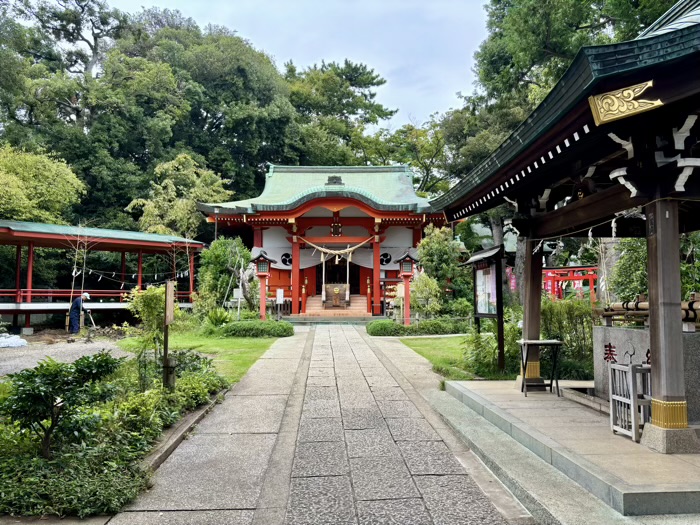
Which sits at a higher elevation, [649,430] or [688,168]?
[688,168]

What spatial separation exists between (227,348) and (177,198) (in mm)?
16244

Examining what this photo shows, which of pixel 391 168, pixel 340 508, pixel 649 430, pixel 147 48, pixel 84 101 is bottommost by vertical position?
pixel 340 508

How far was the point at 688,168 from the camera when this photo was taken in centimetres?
354

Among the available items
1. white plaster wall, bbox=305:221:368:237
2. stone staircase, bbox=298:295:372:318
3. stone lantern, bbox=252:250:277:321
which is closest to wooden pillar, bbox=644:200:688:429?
stone lantern, bbox=252:250:277:321

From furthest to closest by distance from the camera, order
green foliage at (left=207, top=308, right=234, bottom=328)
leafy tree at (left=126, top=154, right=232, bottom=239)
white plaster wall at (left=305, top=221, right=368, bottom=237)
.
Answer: leafy tree at (left=126, top=154, right=232, bottom=239), white plaster wall at (left=305, top=221, right=368, bottom=237), green foliage at (left=207, top=308, right=234, bottom=328)

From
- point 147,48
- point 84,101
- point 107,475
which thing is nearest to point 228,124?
point 84,101

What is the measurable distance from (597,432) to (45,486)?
14.0ft

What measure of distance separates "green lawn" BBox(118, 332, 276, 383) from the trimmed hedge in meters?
3.08

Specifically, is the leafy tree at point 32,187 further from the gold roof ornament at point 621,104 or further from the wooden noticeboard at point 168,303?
the gold roof ornament at point 621,104

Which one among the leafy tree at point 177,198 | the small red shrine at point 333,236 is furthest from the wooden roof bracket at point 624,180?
the leafy tree at point 177,198

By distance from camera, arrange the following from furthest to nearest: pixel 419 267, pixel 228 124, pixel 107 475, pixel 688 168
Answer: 1. pixel 228 124
2. pixel 419 267
3. pixel 688 168
4. pixel 107 475

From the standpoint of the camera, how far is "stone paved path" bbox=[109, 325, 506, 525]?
117 inches

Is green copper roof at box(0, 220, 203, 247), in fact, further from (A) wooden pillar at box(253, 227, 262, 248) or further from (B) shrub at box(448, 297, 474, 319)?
(B) shrub at box(448, 297, 474, 319)

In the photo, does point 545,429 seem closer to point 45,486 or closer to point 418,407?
point 418,407
